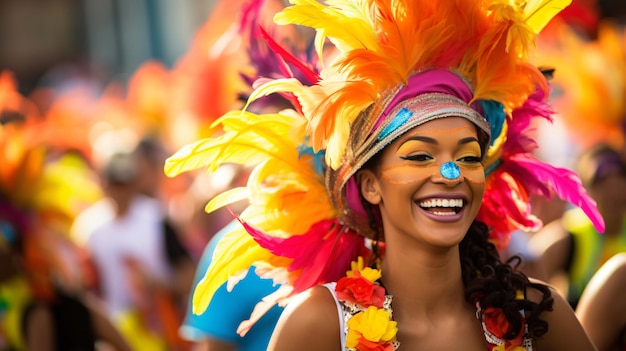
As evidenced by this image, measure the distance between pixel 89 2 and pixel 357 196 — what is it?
30.1 metres

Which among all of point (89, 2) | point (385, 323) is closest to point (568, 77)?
point (385, 323)

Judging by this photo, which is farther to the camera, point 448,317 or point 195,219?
point 195,219

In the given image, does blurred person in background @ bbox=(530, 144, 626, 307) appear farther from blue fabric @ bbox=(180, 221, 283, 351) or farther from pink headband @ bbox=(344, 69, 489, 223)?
pink headband @ bbox=(344, 69, 489, 223)

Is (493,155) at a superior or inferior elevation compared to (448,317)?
superior

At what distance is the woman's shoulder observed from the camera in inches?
142

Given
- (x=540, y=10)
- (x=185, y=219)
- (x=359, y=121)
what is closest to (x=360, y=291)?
(x=359, y=121)

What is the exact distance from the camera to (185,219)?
8.34 m

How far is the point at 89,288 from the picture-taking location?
768 cm

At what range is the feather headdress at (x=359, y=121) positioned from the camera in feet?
12.0

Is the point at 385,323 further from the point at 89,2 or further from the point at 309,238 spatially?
the point at 89,2

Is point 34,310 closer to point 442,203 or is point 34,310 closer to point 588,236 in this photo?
point 442,203

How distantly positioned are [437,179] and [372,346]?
0.55m

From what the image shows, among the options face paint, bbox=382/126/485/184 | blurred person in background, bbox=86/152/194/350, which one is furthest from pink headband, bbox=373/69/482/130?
blurred person in background, bbox=86/152/194/350

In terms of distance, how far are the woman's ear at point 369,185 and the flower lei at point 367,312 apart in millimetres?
230
